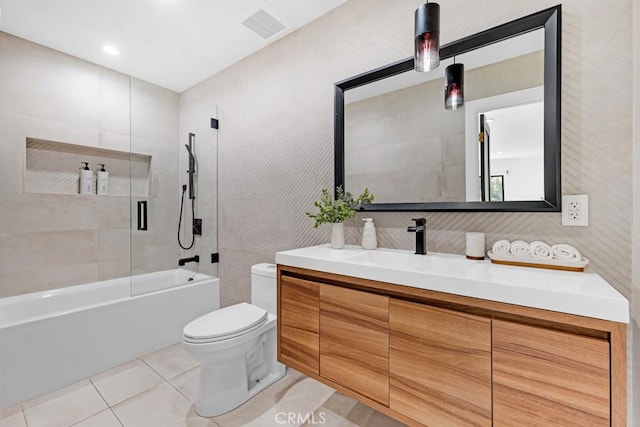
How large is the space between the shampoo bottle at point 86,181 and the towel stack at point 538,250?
10.7 feet

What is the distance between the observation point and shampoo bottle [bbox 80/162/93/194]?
262cm

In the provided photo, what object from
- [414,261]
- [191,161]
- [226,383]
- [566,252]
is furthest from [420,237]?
[191,161]

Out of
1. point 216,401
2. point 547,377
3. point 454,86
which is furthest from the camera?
point 216,401

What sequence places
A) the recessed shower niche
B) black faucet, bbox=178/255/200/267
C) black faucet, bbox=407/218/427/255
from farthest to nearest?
1. black faucet, bbox=178/255/200/267
2. the recessed shower niche
3. black faucet, bbox=407/218/427/255

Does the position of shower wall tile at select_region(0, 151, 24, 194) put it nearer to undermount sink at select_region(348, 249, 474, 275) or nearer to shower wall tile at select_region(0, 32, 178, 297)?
shower wall tile at select_region(0, 32, 178, 297)

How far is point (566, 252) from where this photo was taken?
43.1 inches

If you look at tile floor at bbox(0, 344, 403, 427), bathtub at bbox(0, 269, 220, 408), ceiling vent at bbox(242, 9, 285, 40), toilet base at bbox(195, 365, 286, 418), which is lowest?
tile floor at bbox(0, 344, 403, 427)

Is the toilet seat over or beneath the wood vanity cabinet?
beneath

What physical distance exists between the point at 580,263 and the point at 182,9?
2.65m

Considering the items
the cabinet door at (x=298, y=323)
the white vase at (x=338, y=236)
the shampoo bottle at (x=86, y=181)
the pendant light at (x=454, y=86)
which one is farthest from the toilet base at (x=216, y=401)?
the shampoo bottle at (x=86, y=181)

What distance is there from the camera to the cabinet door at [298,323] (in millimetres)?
1353

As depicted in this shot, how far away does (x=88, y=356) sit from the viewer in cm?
200

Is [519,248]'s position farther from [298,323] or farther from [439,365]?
[298,323]

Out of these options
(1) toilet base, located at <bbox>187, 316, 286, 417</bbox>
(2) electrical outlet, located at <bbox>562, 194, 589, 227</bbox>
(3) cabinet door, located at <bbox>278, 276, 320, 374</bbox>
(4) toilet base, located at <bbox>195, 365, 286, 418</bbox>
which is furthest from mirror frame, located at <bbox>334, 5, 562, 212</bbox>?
(4) toilet base, located at <bbox>195, 365, 286, 418</bbox>
